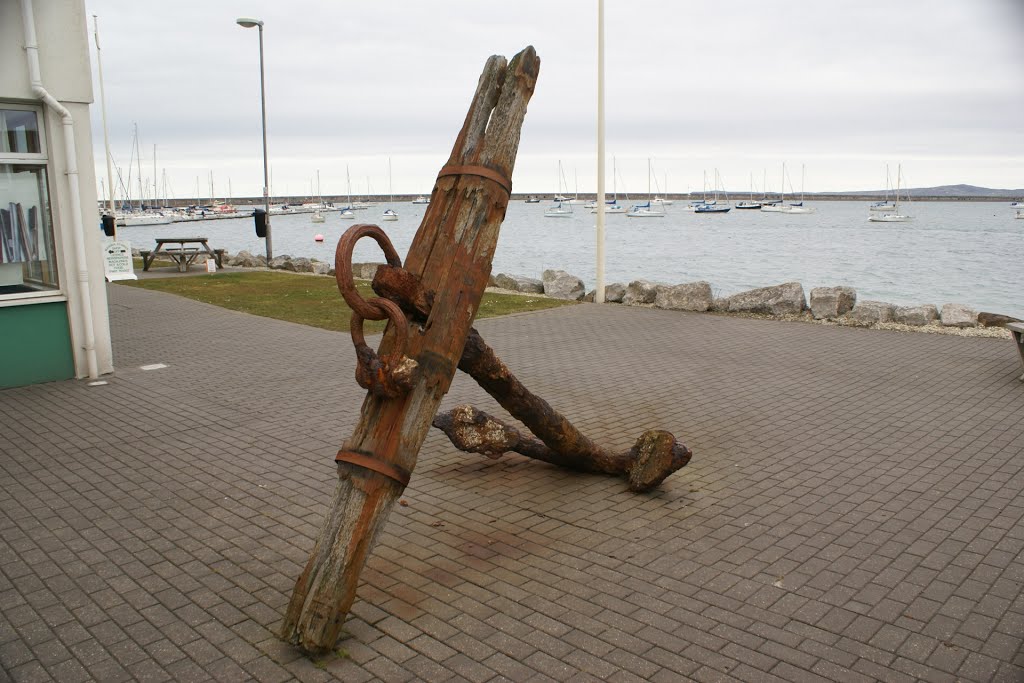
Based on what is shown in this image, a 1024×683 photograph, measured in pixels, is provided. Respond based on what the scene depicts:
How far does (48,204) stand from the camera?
945 cm

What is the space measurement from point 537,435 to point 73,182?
21.3 feet

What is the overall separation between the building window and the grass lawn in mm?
4982

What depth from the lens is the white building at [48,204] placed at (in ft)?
29.1

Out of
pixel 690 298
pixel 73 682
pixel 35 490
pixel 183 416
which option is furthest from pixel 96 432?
pixel 690 298

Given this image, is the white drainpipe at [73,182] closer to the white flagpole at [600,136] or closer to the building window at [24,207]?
the building window at [24,207]

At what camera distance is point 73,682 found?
364cm

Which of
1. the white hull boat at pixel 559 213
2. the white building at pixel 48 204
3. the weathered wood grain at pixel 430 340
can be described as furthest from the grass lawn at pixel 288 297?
the white hull boat at pixel 559 213

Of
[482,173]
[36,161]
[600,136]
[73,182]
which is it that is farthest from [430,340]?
[600,136]

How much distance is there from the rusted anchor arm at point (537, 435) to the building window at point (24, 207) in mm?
6194

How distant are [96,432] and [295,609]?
461 centimetres

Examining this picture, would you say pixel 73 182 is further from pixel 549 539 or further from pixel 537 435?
pixel 549 539

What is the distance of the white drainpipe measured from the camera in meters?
8.72

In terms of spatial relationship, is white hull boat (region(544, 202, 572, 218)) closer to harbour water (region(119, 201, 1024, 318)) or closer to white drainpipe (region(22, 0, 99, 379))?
harbour water (region(119, 201, 1024, 318))

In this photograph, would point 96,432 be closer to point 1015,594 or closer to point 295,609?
point 295,609
